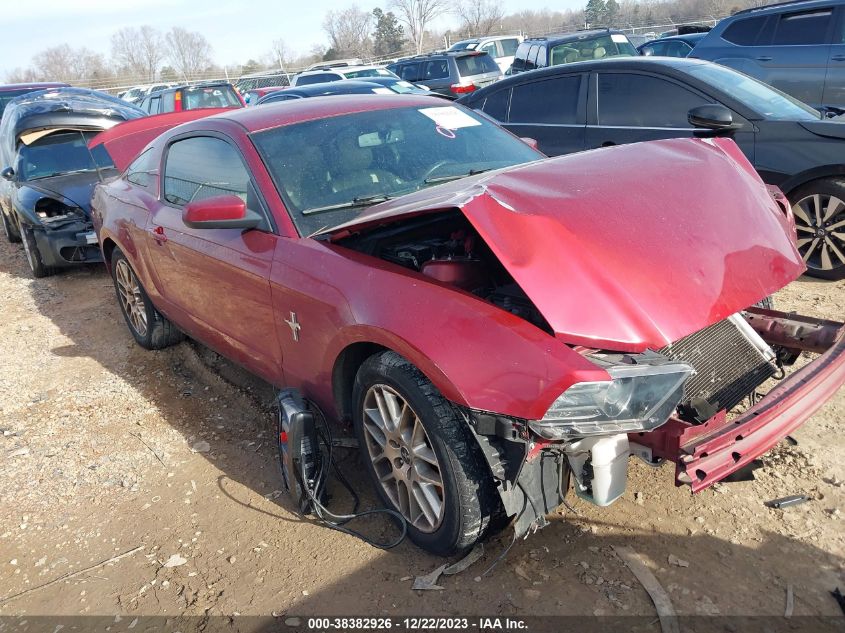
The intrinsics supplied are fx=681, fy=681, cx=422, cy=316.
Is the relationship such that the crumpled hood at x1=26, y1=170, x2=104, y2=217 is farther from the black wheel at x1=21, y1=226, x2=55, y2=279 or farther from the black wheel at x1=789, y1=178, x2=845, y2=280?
the black wheel at x1=789, y1=178, x2=845, y2=280

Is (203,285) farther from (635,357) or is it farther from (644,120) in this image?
(644,120)

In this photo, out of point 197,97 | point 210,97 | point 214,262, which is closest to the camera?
point 214,262

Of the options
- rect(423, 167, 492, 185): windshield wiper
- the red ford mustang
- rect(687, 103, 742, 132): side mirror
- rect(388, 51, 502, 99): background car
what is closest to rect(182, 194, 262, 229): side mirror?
the red ford mustang

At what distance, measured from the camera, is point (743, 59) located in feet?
27.9

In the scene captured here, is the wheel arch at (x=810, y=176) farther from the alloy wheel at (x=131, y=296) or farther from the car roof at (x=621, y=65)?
the alloy wheel at (x=131, y=296)

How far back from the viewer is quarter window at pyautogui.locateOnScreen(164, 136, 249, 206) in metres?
3.44

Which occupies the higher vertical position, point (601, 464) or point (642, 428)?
point (642, 428)

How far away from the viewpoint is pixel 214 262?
3514 mm

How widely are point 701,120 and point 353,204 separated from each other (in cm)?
252

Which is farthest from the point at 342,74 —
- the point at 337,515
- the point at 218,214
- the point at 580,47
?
the point at 337,515

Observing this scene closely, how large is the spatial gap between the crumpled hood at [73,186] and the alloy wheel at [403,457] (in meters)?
5.71

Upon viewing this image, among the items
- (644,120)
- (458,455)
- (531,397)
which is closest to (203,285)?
(458,455)

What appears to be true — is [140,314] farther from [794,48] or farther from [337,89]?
[337,89]

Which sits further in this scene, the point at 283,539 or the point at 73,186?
the point at 73,186
